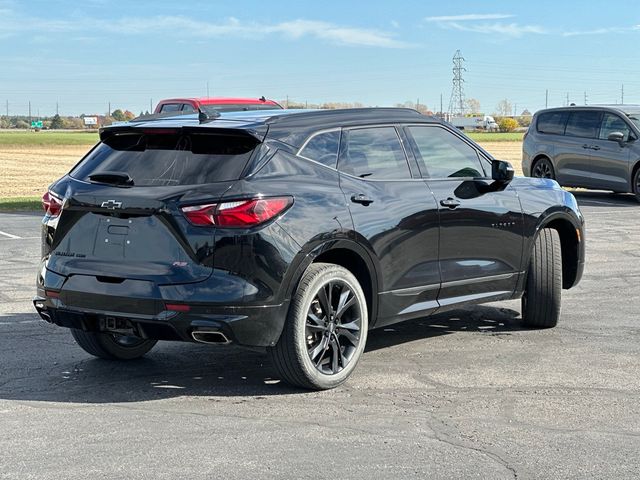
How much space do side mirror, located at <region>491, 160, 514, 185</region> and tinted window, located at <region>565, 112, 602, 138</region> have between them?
50.0 feet

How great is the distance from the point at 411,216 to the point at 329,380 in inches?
51.0

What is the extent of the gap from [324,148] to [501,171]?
1.63 metres

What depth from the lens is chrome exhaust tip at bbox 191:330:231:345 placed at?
6.14 m

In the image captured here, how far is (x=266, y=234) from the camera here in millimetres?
6137

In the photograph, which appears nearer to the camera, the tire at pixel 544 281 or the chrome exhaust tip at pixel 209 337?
the chrome exhaust tip at pixel 209 337

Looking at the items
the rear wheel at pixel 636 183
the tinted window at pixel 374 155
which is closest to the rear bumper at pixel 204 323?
the tinted window at pixel 374 155

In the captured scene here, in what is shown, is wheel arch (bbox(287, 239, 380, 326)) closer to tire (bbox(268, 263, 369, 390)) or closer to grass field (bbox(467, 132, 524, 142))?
tire (bbox(268, 263, 369, 390))

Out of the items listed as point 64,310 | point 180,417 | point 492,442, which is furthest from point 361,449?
point 64,310

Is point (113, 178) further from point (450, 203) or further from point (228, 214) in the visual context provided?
point (450, 203)

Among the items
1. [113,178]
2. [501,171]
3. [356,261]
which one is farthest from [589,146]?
[113,178]

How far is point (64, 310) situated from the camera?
6.52m

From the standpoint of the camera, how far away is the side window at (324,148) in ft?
22.1

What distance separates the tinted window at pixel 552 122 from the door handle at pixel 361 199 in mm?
17102

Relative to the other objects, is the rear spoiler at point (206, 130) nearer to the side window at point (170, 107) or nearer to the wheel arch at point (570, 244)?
the wheel arch at point (570, 244)
